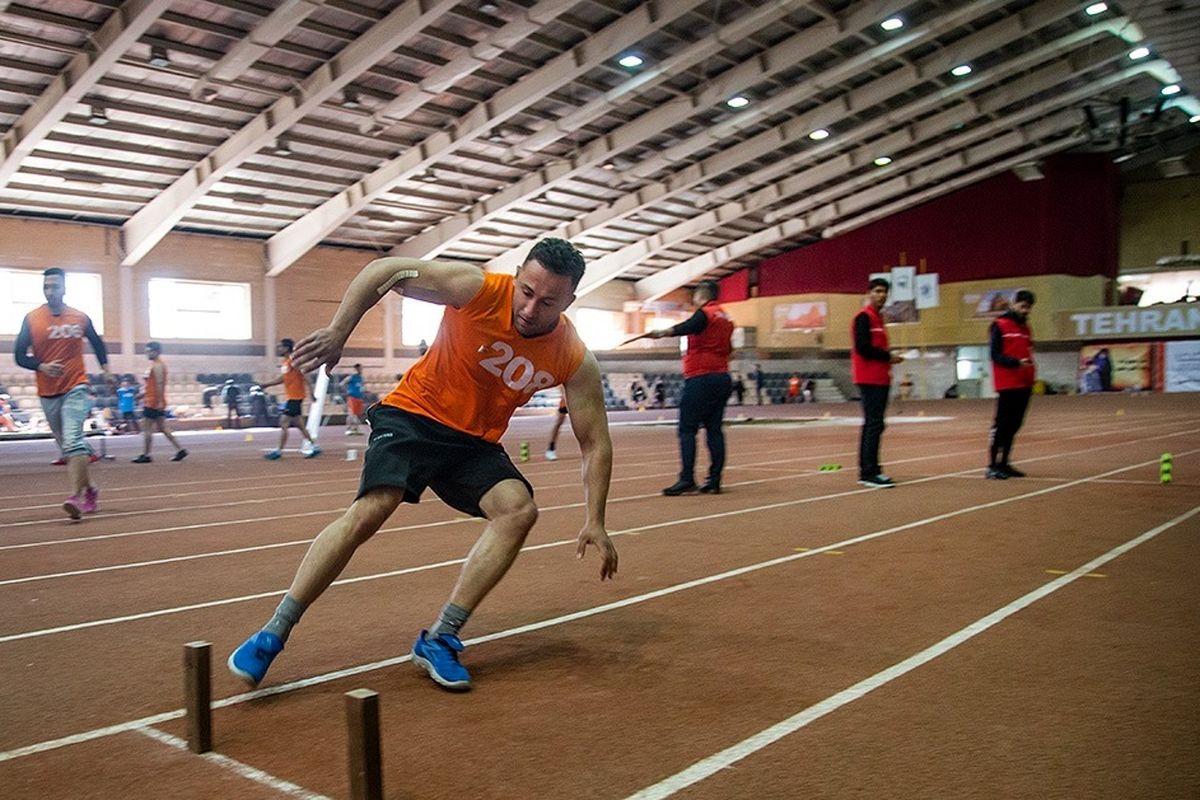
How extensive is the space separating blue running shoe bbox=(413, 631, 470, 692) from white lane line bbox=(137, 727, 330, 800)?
2.61 feet

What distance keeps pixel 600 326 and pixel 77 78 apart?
28835 millimetres

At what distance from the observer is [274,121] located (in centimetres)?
2450

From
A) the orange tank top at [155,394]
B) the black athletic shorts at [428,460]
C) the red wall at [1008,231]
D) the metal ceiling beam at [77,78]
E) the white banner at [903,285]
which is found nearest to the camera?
the black athletic shorts at [428,460]

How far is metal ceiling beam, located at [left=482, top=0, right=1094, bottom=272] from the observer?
27688mm

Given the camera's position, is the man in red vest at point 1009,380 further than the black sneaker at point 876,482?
Yes

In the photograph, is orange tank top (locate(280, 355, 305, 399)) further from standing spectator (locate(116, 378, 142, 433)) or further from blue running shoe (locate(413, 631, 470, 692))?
standing spectator (locate(116, 378, 142, 433))

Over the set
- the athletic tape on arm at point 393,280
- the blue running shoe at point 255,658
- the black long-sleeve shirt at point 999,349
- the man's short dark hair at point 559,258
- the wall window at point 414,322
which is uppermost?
the wall window at point 414,322

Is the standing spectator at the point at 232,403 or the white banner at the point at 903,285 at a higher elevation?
the white banner at the point at 903,285

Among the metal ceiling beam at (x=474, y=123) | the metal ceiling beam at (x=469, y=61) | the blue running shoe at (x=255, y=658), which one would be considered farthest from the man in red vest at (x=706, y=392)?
the metal ceiling beam at (x=474, y=123)

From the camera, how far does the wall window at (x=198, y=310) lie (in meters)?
31.2

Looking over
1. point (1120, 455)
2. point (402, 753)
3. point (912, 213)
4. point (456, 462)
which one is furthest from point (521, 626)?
point (912, 213)

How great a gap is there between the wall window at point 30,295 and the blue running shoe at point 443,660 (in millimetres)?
27219

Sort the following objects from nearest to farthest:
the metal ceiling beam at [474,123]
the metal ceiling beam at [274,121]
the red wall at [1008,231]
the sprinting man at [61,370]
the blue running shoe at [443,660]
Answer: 1. the blue running shoe at [443,660]
2. the sprinting man at [61,370]
3. the metal ceiling beam at [274,121]
4. the metal ceiling beam at [474,123]
5. the red wall at [1008,231]

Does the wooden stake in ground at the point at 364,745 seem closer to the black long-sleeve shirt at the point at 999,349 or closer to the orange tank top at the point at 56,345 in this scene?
the orange tank top at the point at 56,345
